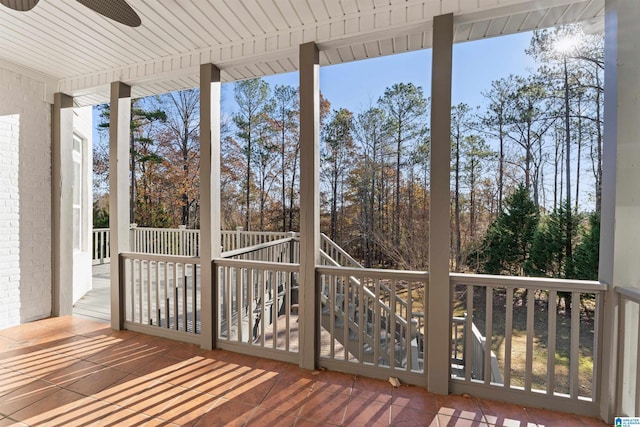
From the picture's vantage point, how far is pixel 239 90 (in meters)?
9.18

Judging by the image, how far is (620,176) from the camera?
5.78 ft

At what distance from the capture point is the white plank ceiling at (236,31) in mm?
2115

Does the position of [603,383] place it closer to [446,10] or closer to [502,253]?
[446,10]

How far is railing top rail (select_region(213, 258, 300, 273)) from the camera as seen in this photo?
2.58 m

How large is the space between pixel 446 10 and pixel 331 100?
5.88m

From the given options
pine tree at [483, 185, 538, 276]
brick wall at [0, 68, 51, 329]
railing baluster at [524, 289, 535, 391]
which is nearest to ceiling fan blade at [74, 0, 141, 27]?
brick wall at [0, 68, 51, 329]

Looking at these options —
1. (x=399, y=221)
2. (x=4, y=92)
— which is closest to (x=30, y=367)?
(x=4, y=92)

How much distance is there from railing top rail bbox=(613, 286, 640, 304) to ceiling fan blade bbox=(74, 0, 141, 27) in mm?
3342

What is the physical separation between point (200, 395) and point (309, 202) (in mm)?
1658

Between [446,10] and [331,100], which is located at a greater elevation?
[331,100]

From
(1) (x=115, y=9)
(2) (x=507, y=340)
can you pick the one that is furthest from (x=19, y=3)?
(2) (x=507, y=340)

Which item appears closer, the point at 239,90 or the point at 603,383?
the point at 603,383

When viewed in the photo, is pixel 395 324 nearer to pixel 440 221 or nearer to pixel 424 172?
pixel 440 221

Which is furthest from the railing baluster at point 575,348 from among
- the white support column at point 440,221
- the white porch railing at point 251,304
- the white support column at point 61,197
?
the white support column at point 61,197
